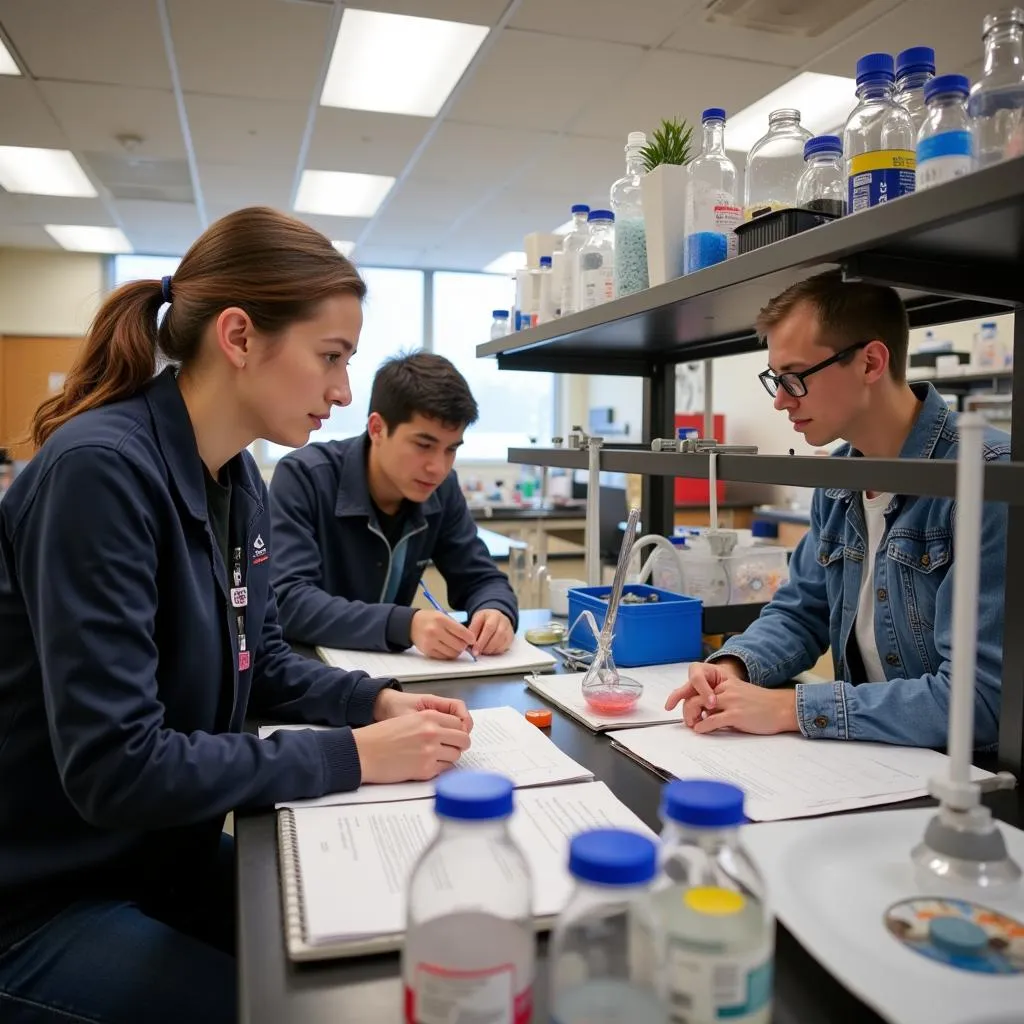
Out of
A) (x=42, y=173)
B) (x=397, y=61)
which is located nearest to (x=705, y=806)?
(x=397, y=61)

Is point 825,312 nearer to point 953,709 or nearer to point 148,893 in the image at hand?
point 953,709

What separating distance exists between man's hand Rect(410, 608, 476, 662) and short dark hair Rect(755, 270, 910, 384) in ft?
2.29

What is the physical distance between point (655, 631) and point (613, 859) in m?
1.04

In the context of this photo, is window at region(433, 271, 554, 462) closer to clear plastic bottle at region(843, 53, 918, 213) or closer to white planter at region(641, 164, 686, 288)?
white planter at region(641, 164, 686, 288)

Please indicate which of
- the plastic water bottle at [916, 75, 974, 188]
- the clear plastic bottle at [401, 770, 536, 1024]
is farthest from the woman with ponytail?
the plastic water bottle at [916, 75, 974, 188]

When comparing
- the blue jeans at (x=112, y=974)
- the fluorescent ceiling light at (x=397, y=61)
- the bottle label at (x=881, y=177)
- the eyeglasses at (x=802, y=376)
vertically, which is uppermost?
the fluorescent ceiling light at (x=397, y=61)

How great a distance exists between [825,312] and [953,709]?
76cm

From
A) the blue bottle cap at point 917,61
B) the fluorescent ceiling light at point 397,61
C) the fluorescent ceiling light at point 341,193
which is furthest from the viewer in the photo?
the fluorescent ceiling light at point 341,193

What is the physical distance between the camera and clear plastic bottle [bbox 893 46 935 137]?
38.4 inches

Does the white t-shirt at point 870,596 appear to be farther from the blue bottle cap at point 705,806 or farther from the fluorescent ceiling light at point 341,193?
the fluorescent ceiling light at point 341,193

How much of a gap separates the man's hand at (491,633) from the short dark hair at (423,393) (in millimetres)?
446

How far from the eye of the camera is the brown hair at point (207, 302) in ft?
3.31

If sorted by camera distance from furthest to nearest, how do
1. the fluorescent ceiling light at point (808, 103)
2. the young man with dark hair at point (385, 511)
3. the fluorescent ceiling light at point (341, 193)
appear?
the fluorescent ceiling light at point (341, 193) < the fluorescent ceiling light at point (808, 103) < the young man with dark hair at point (385, 511)

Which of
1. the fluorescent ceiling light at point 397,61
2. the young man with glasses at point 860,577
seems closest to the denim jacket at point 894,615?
the young man with glasses at point 860,577
